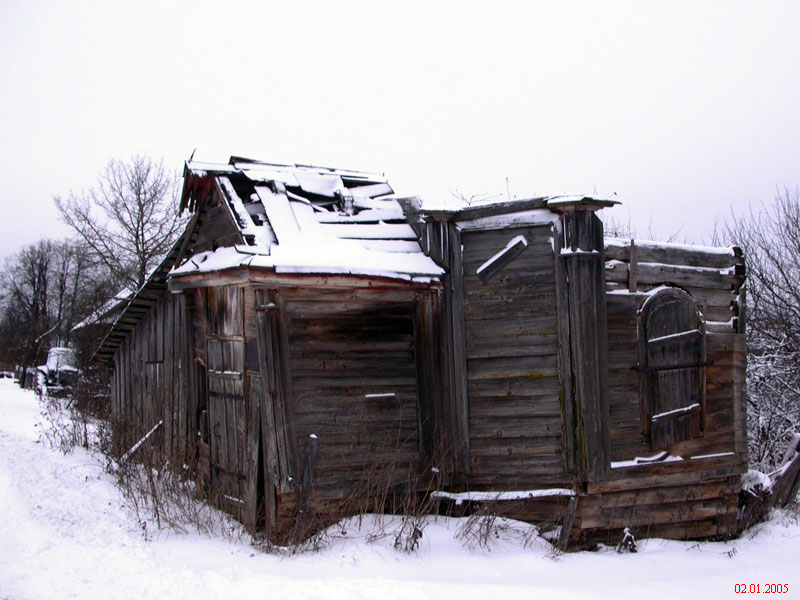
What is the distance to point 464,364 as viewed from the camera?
7.94 metres

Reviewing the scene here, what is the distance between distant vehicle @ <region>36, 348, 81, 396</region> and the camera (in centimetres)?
2125

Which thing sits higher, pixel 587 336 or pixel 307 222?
pixel 307 222

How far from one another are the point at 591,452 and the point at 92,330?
18.3 m

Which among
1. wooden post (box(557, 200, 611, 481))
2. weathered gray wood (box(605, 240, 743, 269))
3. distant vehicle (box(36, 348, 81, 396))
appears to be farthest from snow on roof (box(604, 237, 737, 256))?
distant vehicle (box(36, 348, 81, 396))

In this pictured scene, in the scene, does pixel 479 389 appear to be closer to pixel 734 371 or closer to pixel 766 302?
pixel 734 371

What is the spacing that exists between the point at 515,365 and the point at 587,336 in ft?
3.14

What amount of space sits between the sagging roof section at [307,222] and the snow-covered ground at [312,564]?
308 centimetres

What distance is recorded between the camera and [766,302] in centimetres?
1562

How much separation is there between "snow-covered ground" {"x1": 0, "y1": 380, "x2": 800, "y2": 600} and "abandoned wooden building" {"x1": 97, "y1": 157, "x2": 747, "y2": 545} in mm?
605

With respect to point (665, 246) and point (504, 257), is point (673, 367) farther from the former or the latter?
point (504, 257)

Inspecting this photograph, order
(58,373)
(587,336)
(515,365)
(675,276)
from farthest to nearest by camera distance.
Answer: (58,373)
(675,276)
(515,365)
(587,336)

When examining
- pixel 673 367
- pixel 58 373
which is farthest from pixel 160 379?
pixel 58 373

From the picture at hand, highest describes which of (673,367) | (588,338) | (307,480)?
(588,338)

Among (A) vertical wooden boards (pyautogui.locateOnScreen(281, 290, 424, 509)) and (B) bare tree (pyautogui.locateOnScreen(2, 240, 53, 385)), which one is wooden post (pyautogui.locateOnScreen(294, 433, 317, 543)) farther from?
(B) bare tree (pyautogui.locateOnScreen(2, 240, 53, 385))
